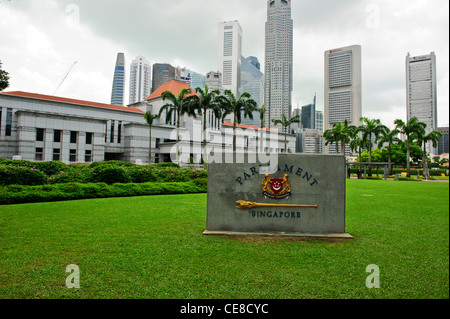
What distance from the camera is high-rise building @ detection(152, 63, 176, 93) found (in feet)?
618

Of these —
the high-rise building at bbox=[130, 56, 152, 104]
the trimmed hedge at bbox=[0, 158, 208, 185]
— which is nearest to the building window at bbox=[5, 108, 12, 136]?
the trimmed hedge at bbox=[0, 158, 208, 185]

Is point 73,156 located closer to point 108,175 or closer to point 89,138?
point 89,138

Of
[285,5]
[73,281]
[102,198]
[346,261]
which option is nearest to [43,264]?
[73,281]

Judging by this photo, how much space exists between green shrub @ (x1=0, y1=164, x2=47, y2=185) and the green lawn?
6.46 m

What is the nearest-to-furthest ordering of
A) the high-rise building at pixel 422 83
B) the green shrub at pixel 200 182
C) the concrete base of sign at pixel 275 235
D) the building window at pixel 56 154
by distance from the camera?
the high-rise building at pixel 422 83 → the concrete base of sign at pixel 275 235 → the green shrub at pixel 200 182 → the building window at pixel 56 154

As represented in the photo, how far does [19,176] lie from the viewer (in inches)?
528

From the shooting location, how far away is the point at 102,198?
13.8 meters

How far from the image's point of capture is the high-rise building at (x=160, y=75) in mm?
188500

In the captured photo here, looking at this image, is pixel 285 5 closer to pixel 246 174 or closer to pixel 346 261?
pixel 246 174

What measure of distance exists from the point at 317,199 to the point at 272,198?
3.45 feet

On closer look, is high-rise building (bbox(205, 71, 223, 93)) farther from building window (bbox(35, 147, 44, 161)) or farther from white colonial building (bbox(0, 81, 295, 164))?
building window (bbox(35, 147, 44, 161))

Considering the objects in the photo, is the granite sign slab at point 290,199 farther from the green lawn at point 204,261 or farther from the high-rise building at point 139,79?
the high-rise building at point 139,79

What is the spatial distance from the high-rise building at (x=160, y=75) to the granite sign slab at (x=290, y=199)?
191968 millimetres

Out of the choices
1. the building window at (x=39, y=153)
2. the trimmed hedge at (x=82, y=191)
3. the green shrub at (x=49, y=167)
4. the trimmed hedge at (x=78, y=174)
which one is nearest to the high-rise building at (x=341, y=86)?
the trimmed hedge at (x=78, y=174)
